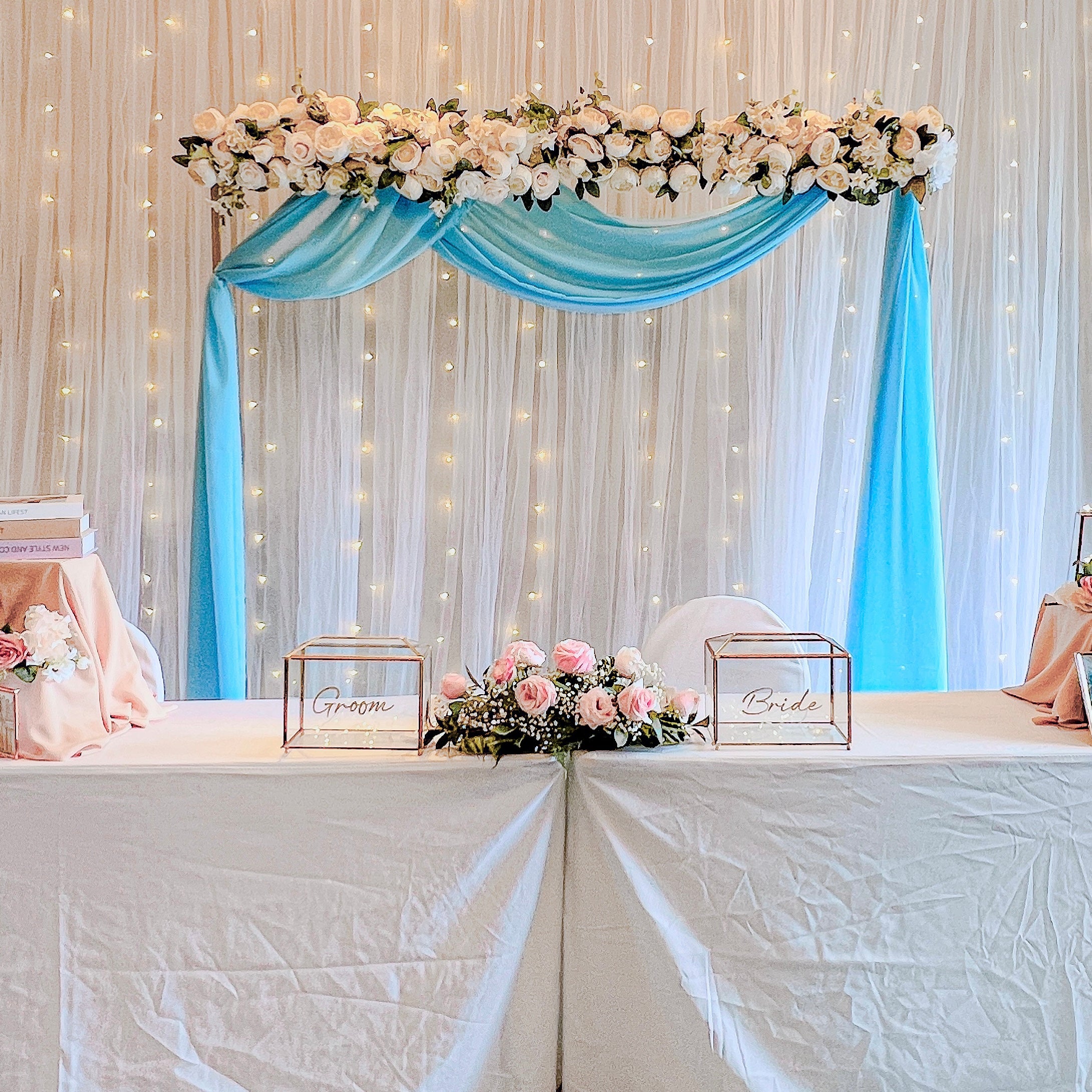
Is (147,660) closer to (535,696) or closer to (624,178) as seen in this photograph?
(535,696)

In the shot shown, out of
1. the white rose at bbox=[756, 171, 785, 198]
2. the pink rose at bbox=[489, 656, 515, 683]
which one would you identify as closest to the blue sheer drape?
the white rose at bbox=[756, 171, 785, 198]

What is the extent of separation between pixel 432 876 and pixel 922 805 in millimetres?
807

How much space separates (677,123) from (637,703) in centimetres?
162

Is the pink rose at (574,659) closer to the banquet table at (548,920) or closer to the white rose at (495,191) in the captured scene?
the banquet table at (548,920)

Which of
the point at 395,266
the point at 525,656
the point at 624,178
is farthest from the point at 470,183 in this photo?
the point at 525,656

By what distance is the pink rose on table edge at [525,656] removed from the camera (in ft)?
5.91

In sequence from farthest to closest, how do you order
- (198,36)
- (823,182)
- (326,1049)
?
(198,36) → (823,182) → (326,1049)

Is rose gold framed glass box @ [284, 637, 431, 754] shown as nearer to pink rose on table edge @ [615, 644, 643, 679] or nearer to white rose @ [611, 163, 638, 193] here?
pink rose on table edge @ [615, 644, 643, 679]

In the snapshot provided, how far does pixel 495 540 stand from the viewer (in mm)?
3125

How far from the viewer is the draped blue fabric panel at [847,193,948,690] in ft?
9.53

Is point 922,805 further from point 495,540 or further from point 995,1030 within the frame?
point 495,540

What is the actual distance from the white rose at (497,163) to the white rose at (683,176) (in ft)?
1.39

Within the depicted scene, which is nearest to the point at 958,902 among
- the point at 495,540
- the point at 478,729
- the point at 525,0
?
the point at 478,729

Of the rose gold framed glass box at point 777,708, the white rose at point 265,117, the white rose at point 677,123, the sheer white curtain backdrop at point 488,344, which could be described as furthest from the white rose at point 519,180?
the rose gold framed glass box at point 777,708
